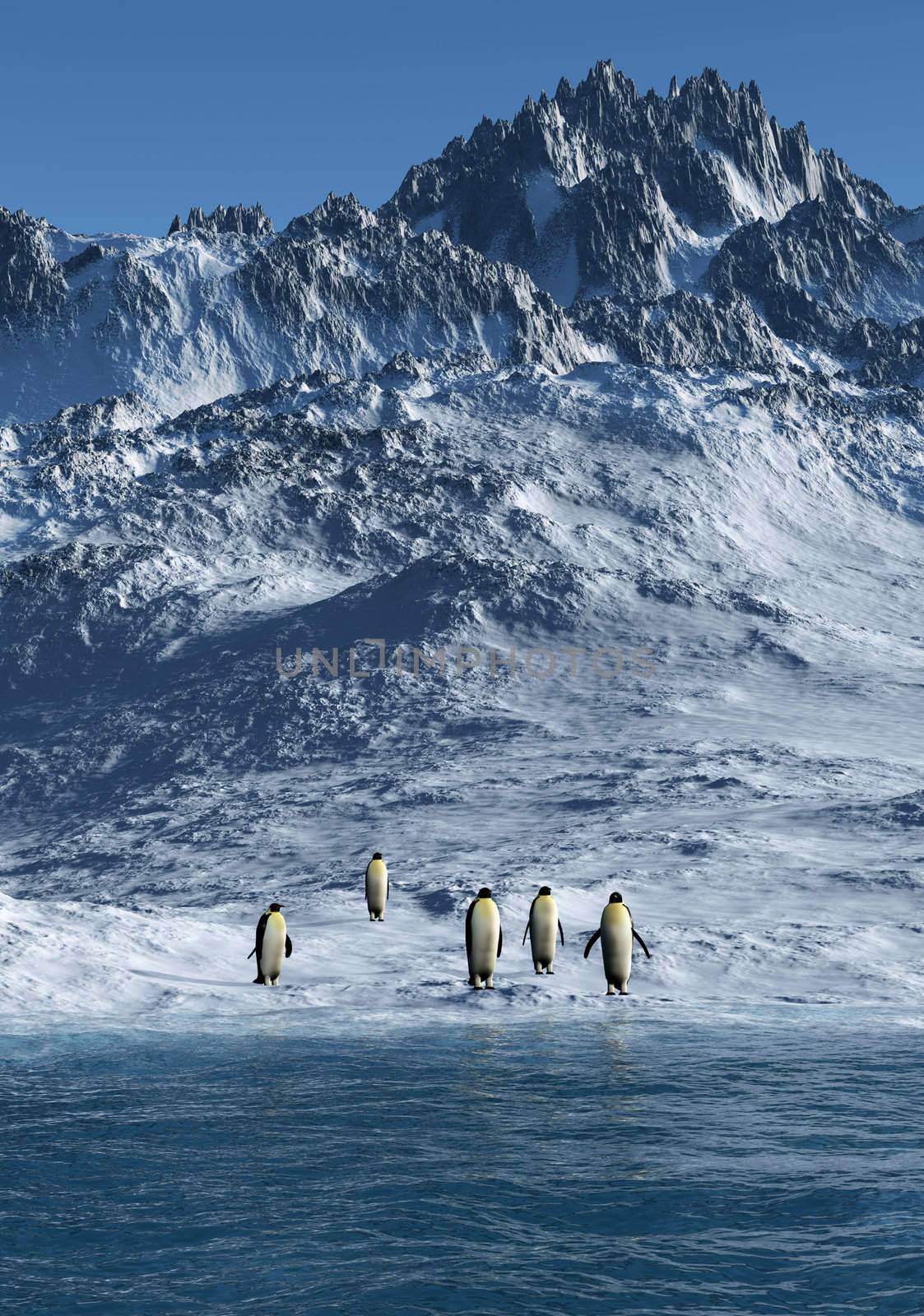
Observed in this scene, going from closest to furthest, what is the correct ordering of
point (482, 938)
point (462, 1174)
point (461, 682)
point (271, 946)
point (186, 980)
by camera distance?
1. point (462, 1174)
2. point (482, 938)
3. point (271, 946)
4. point (186, 980)
5. point (461, 682)

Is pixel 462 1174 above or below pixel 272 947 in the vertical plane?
below

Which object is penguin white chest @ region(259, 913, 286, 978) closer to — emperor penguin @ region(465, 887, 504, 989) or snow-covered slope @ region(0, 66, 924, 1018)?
snow-covered slope @ region(0, 66, 924, 1018)

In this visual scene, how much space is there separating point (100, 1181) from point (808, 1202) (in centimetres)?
658

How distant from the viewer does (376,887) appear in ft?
98.2

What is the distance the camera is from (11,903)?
26750 mm

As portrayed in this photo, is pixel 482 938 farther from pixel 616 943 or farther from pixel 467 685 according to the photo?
pixel 467 685

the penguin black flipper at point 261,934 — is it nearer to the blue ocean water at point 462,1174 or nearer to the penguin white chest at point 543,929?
the blue ocean water at point 462,1174

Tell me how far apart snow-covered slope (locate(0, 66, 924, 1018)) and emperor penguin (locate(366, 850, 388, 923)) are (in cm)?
68

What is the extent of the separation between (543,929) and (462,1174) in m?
10.6

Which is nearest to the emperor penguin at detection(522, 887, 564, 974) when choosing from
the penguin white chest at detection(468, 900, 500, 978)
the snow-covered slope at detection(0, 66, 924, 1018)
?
the snow-covered slope at detection(0, 66, 924, 1018)

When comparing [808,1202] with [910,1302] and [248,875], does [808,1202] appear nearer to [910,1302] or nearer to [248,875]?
[910,1302]

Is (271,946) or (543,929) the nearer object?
(271,946)

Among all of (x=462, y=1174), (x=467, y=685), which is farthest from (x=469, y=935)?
(x=467, y=685)

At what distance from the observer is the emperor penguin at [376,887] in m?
29.5
